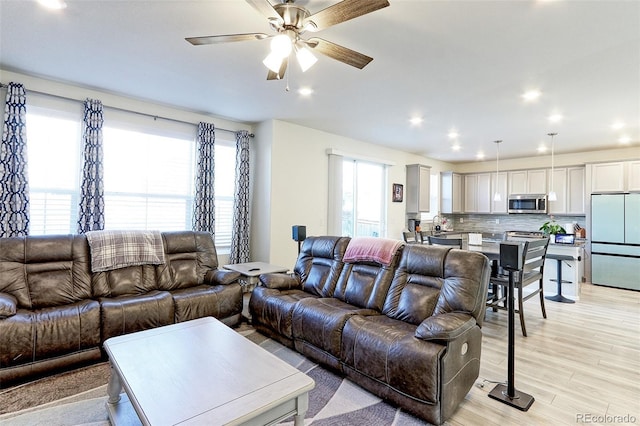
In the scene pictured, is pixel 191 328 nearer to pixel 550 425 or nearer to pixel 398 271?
pixel 398 271

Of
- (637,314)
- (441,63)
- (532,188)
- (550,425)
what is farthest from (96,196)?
(532,188)

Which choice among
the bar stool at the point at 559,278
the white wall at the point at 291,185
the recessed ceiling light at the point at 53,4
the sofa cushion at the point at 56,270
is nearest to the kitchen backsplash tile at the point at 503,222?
the bar stool at the point at 559,278

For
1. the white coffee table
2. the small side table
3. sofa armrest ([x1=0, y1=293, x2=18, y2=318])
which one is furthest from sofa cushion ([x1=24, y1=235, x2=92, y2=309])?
the small side table

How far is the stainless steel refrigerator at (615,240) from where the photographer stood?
17.9 feet

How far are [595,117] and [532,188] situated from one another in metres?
2.94

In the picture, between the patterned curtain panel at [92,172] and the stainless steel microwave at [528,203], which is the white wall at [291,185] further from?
the stainless steel microwave at [528,203]

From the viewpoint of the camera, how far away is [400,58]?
281 cm

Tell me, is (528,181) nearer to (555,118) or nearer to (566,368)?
(555,118)

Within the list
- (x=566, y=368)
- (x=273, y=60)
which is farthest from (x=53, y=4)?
(x=566, y=368)

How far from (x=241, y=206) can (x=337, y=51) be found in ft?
10.5

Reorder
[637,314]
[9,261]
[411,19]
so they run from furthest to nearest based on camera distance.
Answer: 1. [637,314]
2. [9,261]
3. [411,19]

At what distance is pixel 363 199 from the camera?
6.26 metres

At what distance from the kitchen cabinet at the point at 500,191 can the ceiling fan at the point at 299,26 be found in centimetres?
653

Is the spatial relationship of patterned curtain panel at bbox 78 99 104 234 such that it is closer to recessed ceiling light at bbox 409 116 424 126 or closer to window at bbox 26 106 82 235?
window at bbox 26 106 82 235
